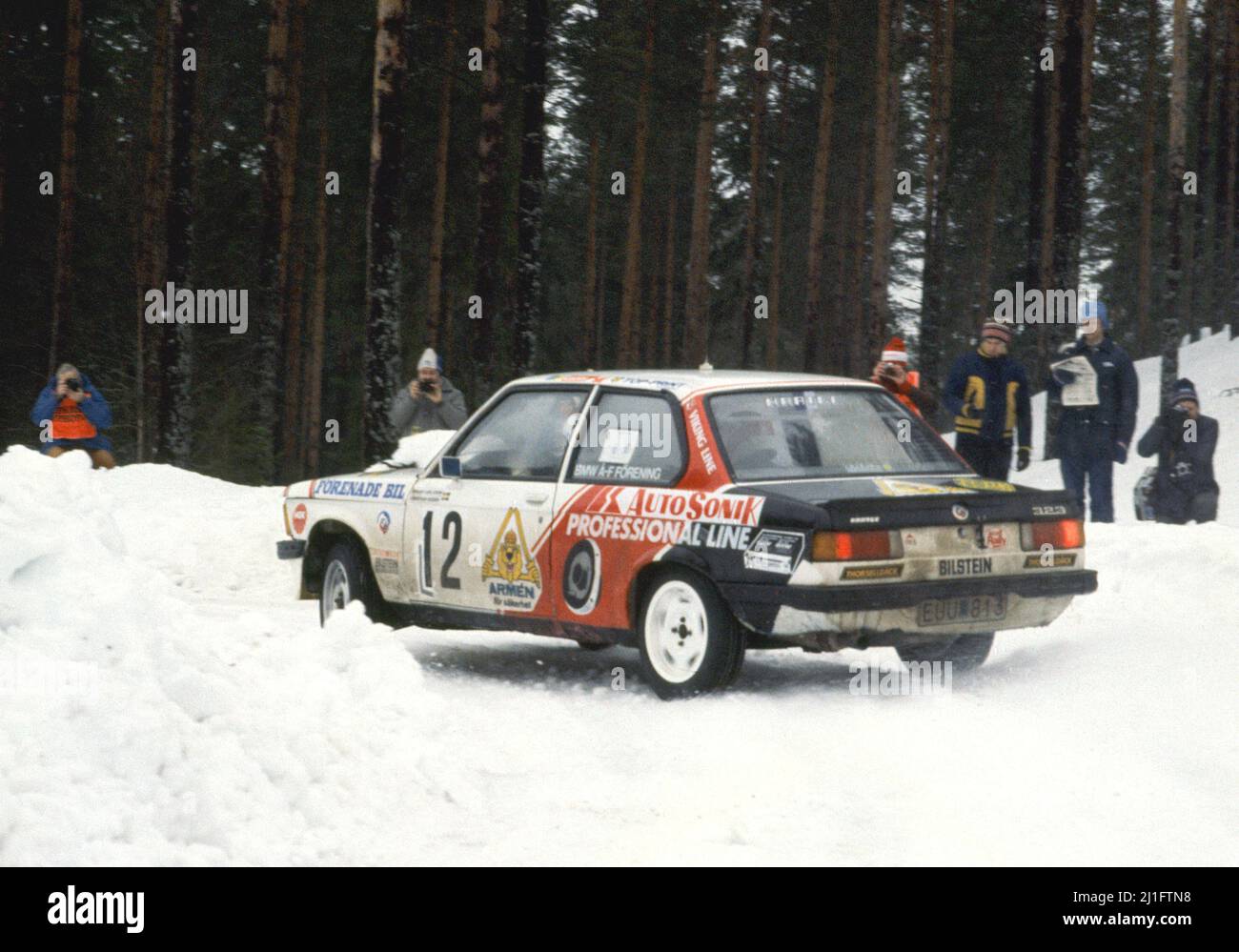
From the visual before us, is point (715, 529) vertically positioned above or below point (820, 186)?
below

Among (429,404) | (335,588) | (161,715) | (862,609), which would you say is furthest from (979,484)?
(429,404)

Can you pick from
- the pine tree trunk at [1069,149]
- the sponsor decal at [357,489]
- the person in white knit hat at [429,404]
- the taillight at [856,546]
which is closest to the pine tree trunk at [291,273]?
the pine tree trunk at [1069,149]

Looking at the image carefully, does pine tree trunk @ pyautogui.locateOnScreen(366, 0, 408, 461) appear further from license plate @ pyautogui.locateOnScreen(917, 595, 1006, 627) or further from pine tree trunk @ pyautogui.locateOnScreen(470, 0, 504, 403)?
license plate @ pyautogui.locateOnScreen(917, 595, 1006, 627)

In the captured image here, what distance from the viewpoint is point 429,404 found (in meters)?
15.3

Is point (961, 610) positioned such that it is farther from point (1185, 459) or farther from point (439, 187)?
point (439, 187)

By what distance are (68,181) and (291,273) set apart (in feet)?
23.3

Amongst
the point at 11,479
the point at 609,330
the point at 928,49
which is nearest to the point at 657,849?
the point at 11,479

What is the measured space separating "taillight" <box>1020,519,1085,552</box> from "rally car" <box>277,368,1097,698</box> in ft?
0.04

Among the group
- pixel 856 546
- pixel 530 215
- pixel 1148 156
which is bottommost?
pixel 856 546

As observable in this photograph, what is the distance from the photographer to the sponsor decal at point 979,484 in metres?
8.62

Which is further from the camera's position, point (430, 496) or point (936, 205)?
point (936, 205)

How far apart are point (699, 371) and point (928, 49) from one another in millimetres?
30492

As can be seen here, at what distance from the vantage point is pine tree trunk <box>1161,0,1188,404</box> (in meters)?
27.1

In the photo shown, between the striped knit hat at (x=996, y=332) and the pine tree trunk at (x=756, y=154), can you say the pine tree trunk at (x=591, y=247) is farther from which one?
the striped knit hat at (x=996, y=332)
